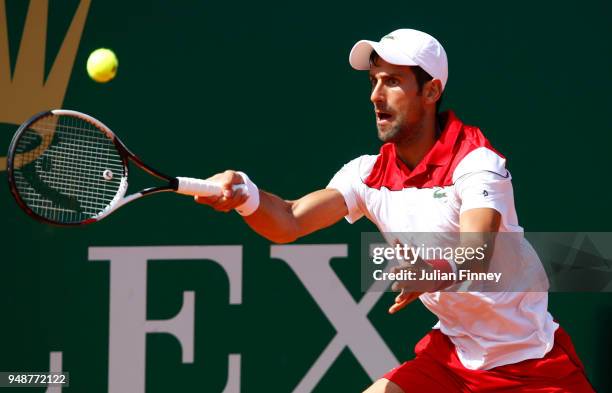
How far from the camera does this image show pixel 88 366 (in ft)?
15.4

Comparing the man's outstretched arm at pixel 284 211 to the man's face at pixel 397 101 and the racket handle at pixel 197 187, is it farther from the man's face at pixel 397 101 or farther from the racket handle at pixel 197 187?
the man's face at pixel 397 101

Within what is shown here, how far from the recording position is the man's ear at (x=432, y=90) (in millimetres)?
3877

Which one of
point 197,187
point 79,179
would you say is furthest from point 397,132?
point 79,179

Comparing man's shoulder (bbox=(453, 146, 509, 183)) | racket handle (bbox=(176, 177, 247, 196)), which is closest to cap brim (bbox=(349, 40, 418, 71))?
man's shoulder (bbox=(453, 146, 509, 183))

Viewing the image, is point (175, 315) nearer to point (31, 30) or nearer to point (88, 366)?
point (88, 366)

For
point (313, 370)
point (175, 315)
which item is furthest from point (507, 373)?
point (175, 315)

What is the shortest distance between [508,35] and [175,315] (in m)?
1.83

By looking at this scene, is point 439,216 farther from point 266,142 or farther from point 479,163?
point 266,142

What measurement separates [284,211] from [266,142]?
3.13 feet

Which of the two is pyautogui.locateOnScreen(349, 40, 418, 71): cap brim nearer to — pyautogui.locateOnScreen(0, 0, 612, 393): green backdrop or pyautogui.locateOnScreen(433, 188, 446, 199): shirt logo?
pyautogui.locateOnScreen(433, 188, 446, 199): shirt logo

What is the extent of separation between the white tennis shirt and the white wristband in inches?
18.1

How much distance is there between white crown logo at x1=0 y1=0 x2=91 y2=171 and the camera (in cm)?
462

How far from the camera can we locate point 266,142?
4.81 meters

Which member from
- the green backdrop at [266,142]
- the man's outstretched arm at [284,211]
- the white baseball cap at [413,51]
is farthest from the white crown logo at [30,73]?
the white baseball cap at [413,51]
